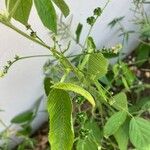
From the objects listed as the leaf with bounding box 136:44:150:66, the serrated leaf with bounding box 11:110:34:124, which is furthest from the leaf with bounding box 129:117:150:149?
the leaf with bounding box 136:44:150:66

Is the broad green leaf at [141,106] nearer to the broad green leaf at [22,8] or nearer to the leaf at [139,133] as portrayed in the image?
the leaf at [139,133]

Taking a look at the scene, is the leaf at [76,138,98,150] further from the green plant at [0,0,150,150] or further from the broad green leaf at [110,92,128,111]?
the broad green leaf at [110,92,128,111]

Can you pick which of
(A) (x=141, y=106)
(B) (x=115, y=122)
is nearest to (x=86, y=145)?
(B) (x=115, y=122)

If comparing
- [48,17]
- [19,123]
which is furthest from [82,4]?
[48,17]

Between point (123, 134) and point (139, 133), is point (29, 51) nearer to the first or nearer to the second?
point (123, 134)

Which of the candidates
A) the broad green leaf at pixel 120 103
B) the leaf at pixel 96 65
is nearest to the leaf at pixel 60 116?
the leaf at pixel 96 65
